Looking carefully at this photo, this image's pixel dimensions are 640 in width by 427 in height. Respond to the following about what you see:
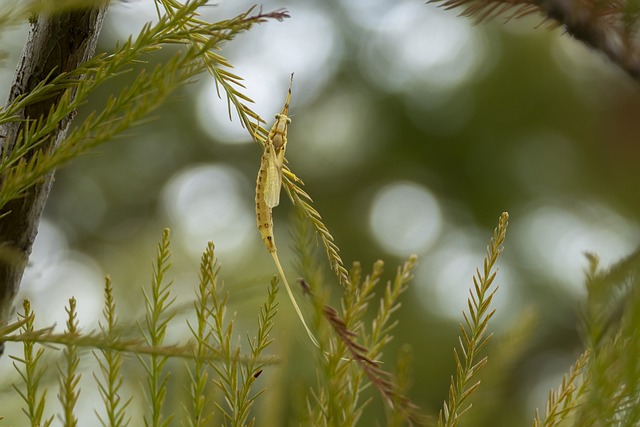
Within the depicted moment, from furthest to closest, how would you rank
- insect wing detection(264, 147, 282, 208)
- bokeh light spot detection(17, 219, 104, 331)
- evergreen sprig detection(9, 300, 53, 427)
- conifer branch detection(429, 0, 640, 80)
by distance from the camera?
bokeh light spot detection(17, 219, 104, 331)
insect wing detection(264, 147, 282, 208)
evergreen sprig detection(9, 300, 53, 427)
conifer branch detection(429, 0, 640, 80)

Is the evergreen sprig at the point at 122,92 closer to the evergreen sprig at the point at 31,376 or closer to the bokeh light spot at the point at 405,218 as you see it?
the evergreen sprig at the point at 31,376

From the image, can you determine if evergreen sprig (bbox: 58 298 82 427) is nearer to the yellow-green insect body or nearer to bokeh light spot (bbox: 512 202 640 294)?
the yellow-green insect body

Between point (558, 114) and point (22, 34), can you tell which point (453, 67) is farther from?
point (22, 34)

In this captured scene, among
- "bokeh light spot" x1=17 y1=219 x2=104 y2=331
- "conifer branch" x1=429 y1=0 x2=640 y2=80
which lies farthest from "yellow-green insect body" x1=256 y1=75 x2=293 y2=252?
"bokeh light spot" x1=17 y1=219 x2=104 y2=331

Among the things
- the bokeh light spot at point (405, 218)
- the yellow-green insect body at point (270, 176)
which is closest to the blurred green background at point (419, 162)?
the bokeh light spot at point (405, 218)

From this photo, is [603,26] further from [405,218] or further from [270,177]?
[405,218]

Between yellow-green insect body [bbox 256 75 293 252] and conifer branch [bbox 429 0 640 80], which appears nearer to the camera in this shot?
conifer branch [bbox 429 0 640 80]

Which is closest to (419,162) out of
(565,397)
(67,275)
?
(67,275)
